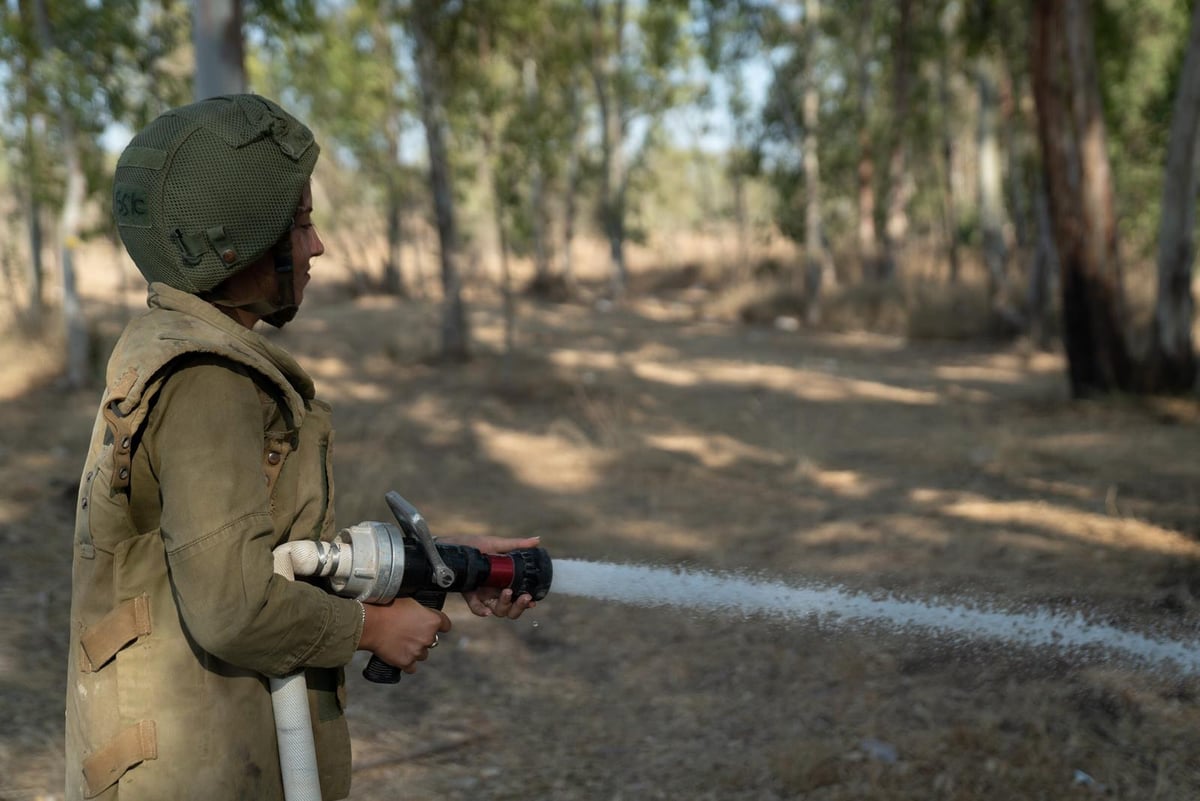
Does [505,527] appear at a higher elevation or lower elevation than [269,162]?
lower

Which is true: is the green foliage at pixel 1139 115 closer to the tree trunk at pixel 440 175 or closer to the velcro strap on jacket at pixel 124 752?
the tree trunk at pixel 440 175

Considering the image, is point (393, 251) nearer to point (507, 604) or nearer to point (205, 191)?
point (507, 604)

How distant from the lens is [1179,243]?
840 cm

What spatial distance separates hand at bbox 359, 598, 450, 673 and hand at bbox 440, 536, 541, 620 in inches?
6.9

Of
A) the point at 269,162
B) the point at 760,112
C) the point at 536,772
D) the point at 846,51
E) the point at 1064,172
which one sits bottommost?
the point at 536,772

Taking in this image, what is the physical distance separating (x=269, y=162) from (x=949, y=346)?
15847mm

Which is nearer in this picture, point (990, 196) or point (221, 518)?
point (221, 518)

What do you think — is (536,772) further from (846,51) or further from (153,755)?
(846,51)

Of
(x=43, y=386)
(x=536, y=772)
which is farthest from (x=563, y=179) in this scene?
(x=536, y=772)

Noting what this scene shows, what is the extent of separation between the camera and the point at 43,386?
11508 millimetres

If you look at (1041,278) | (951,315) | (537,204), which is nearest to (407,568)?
(1041,278)

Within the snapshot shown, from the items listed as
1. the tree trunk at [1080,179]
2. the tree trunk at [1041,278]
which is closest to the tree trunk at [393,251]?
the tree trunk at [1041,278]

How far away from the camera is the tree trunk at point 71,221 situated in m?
9.47

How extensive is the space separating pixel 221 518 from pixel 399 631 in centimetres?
35
